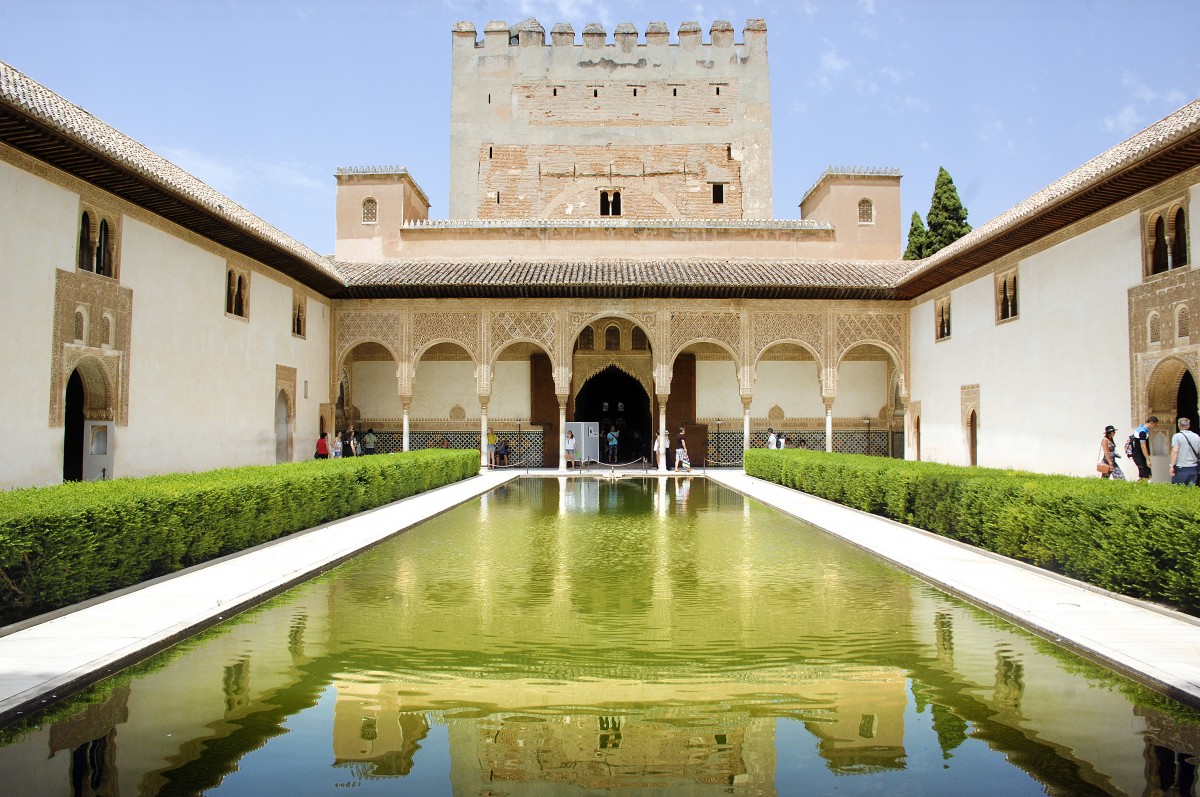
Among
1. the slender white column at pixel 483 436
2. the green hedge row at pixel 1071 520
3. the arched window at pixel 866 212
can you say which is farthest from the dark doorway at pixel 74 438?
the arched window at pixel 866 212

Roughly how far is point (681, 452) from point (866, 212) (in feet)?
26.4

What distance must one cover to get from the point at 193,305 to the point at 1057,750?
12989 mm

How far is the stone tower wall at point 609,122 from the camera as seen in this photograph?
2741 cm

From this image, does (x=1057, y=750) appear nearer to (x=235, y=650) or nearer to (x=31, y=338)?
(x=235, y=650)

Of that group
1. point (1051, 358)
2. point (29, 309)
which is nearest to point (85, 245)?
point (29, 309)

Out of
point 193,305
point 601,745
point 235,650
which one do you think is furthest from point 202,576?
point 193,305

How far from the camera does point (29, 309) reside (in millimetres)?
9383

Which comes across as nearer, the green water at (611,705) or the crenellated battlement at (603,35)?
the green water at (611,705)

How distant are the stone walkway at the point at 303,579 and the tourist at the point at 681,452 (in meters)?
11.4

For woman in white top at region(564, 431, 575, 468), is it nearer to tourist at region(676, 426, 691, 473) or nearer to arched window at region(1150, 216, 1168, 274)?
tourist at region(676, 426, 691, 473)

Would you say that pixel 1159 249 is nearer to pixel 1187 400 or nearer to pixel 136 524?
pixel 1187 400

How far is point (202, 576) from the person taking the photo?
21.1 feet

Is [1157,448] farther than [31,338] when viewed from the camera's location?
Yes

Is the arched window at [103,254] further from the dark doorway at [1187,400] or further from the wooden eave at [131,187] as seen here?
the dark doorway at [1187,400]
